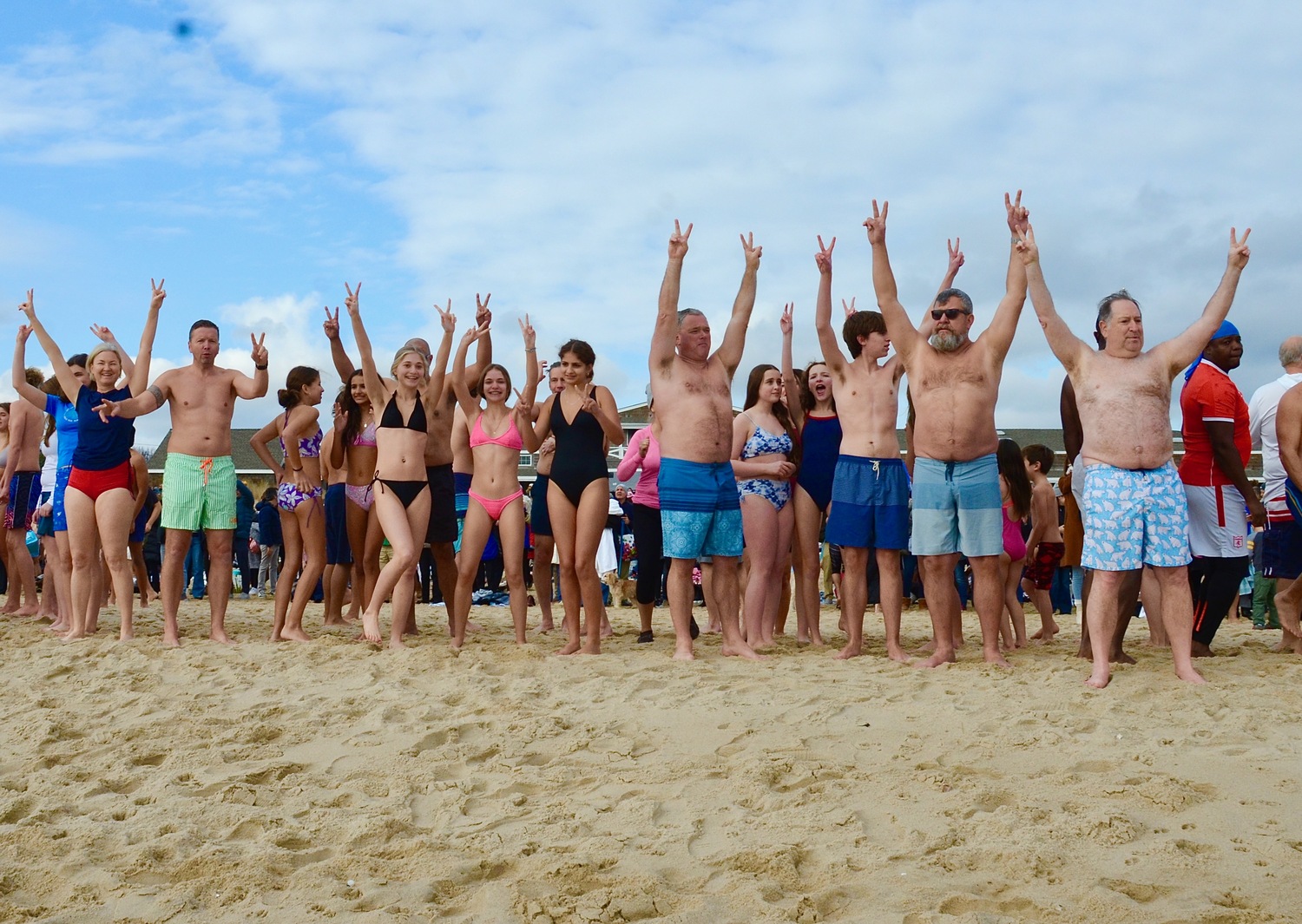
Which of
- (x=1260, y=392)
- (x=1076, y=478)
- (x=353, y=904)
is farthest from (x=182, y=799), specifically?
(x=1260, y=392)

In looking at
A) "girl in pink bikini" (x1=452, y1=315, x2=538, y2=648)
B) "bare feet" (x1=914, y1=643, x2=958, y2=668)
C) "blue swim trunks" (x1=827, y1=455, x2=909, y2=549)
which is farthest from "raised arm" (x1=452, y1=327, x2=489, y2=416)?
"bare feet" (x1=914, y1=643, x2=958, y2=668)

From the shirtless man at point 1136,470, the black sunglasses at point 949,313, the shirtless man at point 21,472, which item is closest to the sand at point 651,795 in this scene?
the shirtless man at point 1136,470

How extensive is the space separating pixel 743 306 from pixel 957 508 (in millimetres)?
1817

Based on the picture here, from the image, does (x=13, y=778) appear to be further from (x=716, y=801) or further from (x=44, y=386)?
(x=44, y=386)

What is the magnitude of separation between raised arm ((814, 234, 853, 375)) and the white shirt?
2704 mm

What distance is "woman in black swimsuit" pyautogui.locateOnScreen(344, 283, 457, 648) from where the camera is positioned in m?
6.99

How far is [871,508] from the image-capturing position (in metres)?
6.66

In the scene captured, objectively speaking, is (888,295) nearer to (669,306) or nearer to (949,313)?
(949,313)

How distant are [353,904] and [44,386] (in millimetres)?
7542

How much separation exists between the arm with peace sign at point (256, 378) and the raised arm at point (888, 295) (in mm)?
4064

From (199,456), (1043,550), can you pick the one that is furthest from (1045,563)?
(199,456)

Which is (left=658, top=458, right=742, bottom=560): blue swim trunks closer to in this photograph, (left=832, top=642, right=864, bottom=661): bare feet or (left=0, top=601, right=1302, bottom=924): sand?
(left=0, top=601, right=1302, bottom=924): sand

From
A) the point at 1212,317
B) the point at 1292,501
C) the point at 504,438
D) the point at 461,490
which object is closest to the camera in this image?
the point at 1212,317

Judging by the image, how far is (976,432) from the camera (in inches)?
243
